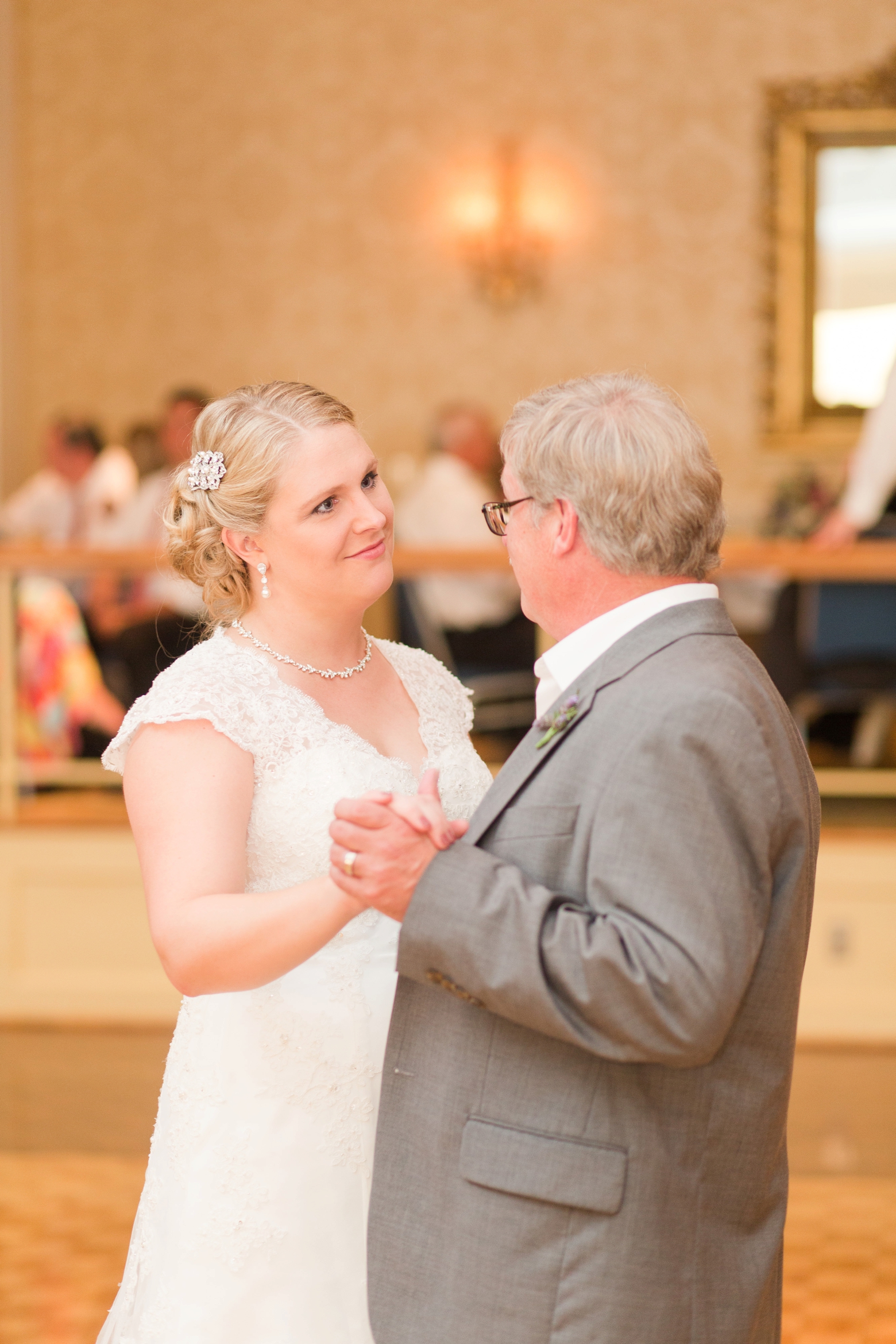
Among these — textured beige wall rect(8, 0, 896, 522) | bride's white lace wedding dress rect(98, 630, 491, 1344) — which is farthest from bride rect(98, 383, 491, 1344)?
textured beige wall rect(8, 0, 896, 522)

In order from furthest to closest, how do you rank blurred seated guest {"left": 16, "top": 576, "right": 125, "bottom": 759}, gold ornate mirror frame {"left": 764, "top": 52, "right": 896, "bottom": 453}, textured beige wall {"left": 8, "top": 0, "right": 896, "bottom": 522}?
textured beige wall {"left": 8, "top": 0, "right": 896, "bottom": 522}, gold ornate mirror frame {"left": 764, "top": 52, "right": 896, "bottom": 453}, blurred seated guest {"left": 16, "top": 576, "right": 125, "bottom": 759}

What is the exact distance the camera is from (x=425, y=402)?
26.7ft

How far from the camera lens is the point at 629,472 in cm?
135

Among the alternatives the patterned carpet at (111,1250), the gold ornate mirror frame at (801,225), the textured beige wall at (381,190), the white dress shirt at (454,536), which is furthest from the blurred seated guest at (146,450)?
the patterned carpet at (111,1250)

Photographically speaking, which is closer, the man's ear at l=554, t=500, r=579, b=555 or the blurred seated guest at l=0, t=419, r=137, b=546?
the man's ear at l=554, t=500, r=579, b=555

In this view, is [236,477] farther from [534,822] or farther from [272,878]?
[534,822]

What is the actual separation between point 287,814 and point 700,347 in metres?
6.75

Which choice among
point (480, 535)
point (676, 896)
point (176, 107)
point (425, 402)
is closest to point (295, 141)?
point (176, 107)

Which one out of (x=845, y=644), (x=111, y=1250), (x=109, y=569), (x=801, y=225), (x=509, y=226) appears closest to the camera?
(x=111, y=1250)

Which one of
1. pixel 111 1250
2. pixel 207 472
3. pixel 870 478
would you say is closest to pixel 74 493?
pixel 870 478

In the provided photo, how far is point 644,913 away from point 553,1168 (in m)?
0.28

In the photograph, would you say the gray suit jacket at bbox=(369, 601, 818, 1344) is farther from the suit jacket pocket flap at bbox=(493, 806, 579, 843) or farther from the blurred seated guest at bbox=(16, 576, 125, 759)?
the blurred seated guest at bbox=(16, 576, 125, 759)

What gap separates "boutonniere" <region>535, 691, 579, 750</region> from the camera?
1.38 m

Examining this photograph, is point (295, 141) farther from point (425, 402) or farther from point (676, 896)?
point (676, 896)
